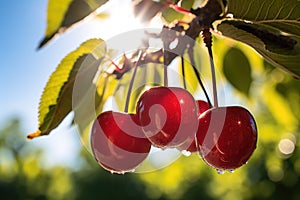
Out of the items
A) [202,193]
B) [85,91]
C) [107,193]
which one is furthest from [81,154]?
[85,91]

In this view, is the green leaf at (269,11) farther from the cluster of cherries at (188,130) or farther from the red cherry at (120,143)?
the red cherry at (120,143)

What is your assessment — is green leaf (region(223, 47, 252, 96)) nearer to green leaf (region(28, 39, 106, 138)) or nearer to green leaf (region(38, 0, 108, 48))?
green leaf (region(28, 39, 106, 138))

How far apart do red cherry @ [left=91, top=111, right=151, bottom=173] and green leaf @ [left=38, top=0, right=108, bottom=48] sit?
0.27 m

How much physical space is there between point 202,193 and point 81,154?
3686mm

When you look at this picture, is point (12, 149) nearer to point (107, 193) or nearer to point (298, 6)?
point (107, 193)

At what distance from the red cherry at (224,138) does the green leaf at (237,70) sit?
794mm

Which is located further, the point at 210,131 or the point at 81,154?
the point at 81,154

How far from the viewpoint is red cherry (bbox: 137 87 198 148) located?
102 cm

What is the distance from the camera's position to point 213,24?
1226 mm

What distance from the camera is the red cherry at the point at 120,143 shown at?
1.09 metres

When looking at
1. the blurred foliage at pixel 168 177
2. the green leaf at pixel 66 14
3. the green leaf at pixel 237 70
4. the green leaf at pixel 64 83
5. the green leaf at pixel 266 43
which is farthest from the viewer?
the blurred foliage at pixel 168 177

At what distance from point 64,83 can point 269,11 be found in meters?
0.48

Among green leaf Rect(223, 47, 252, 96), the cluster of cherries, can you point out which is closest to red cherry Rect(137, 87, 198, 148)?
the cluster of cherries

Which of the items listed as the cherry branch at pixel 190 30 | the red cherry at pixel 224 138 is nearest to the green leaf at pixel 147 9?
the cherry branch at pixel 190 30
